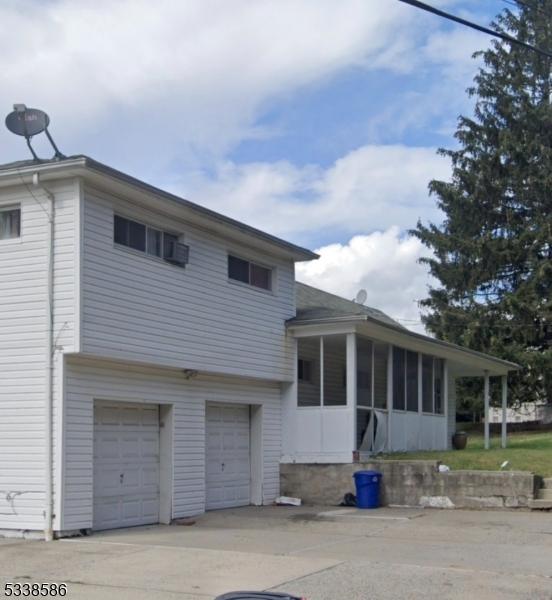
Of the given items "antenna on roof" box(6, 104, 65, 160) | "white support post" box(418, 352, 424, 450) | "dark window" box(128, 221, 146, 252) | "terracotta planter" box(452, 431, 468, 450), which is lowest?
"terracotta planter" box(452, 431, 468, 450)

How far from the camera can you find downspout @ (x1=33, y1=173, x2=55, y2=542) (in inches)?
541

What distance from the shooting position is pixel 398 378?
21.8m

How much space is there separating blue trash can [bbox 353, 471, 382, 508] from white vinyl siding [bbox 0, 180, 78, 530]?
6.74 meters

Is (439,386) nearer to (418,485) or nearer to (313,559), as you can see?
(418,485)

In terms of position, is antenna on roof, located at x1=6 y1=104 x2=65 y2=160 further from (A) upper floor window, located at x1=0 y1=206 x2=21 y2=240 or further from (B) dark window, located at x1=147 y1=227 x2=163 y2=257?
(B) dark window, located at x1=147 y1=227 x2=163 y2=257

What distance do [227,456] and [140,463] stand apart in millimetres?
3078

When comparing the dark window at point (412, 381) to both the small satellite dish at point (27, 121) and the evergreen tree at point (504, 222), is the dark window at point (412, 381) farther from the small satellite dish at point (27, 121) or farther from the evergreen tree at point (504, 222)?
the evergreen tree at point (504, 222)

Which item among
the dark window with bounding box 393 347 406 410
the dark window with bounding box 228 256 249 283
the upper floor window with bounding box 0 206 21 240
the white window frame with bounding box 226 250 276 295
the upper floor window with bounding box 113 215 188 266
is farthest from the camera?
the dark window with bounding box 393 347 406 410

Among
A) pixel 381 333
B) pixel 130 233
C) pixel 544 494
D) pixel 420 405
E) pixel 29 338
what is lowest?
pixel 544 494

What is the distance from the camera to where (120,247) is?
15.2 m

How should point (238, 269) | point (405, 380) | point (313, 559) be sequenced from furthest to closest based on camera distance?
point (405, 380) → point (238, 269) → point (313, 559)

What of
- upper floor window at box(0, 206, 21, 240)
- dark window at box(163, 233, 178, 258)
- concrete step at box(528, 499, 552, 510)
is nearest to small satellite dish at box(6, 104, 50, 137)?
upper floor window at box(0, 206, 21, 240)

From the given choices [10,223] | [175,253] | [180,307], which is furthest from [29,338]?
[175,253]

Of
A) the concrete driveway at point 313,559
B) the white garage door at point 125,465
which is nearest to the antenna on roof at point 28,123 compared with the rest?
the white garage door at point 125,465
